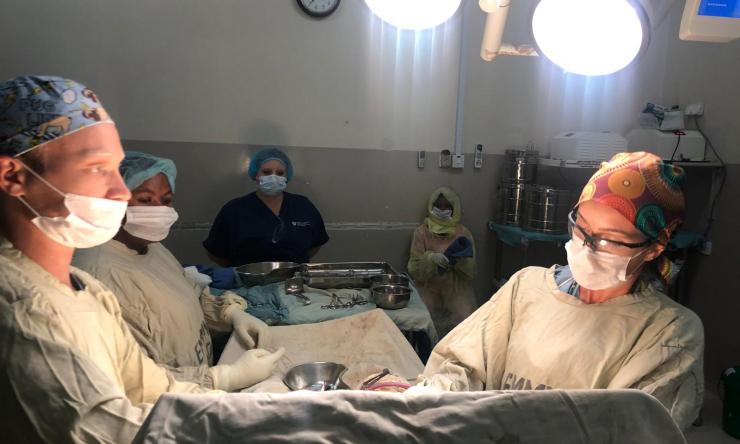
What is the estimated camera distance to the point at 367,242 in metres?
4.05

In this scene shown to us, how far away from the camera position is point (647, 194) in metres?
1.29

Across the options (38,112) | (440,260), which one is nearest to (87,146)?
(38,112)

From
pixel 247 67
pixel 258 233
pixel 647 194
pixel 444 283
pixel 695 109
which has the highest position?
pixel 247 67

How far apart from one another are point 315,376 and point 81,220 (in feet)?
3.29

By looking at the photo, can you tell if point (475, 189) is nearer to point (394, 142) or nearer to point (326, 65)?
point (394, 142)

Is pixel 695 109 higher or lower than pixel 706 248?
higher

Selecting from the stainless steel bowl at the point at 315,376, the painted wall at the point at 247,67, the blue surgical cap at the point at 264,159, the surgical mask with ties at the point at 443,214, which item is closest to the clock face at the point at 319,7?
the painted wall at the point at 247,67

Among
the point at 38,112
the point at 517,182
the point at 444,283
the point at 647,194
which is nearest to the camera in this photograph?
the point at 38,112

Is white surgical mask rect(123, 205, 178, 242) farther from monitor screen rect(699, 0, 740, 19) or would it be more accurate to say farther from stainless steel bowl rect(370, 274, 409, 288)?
monitor screen rect(699, 0, 740, 19)

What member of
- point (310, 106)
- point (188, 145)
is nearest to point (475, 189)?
point (310, 106)

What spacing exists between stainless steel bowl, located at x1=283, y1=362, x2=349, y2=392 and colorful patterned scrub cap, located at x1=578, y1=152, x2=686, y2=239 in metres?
1.06

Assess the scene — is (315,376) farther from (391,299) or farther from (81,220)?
(81,220)

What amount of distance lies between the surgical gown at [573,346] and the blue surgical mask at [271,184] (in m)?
2.00

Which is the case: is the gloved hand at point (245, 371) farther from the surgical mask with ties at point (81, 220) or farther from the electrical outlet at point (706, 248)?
the electrical outlet at point (706, 248)
